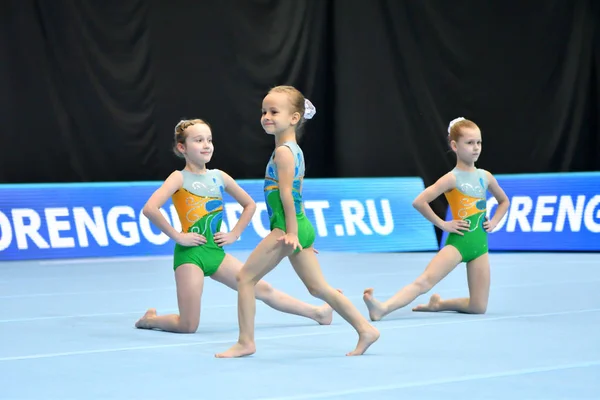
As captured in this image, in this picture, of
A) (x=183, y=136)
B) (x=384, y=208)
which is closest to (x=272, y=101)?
(x=183, y=136)

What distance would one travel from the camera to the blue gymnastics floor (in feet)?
11.6

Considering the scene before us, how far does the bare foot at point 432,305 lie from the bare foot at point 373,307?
0.53 meters

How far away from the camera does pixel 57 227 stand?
9.16 metres

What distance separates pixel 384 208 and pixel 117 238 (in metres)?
2.81

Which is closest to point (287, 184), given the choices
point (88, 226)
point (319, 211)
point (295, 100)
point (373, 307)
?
point (295, 100)

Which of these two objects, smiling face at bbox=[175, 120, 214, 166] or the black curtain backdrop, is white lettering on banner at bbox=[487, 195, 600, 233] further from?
smiling face at bbox=[175, 120, 214, 166]

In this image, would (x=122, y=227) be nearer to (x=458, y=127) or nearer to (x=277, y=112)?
(x=458, y=127)

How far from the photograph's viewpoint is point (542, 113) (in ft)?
38.7

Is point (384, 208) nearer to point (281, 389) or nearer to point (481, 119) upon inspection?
point (481, 119)

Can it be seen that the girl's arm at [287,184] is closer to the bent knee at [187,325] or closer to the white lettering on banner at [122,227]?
the bent knee at [187,325]

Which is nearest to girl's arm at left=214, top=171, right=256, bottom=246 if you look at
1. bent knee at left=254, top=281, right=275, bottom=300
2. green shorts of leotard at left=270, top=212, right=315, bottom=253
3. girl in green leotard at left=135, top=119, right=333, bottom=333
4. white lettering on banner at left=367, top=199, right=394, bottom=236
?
girl in green leotard at left=135, top=119, right=333, bottom=333

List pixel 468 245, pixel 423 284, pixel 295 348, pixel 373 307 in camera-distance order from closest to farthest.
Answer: pixel 295 348 → pixel 373 307 → pixel 423 284 → pixel 468 245

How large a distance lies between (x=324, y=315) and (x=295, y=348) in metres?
0.76

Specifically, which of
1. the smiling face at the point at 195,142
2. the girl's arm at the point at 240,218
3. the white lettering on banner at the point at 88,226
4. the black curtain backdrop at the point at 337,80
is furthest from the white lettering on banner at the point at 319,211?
the smiling face at the point at 195,142
